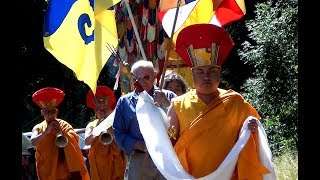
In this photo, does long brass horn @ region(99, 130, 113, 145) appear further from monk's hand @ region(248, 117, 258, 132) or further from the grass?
monk's hand @ region(248, 117, 258, 132)

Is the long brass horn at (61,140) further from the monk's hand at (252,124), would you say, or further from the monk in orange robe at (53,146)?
the monk's hand at (252,124)

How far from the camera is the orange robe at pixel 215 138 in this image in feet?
20.3

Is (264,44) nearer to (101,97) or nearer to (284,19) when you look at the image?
(284,19)

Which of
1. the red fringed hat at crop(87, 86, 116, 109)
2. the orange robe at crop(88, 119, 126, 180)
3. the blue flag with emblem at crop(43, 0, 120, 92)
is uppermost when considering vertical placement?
the blue flag with emblem at crop(43, 0, 120, 92)

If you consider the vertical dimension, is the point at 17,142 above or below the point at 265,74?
above

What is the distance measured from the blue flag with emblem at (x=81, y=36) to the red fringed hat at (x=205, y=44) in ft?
6.23

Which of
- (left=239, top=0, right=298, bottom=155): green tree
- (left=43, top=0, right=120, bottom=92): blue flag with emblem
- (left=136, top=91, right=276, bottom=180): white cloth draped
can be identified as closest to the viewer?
(left=136, top=91, right=276, bottom=180): white cloth draped

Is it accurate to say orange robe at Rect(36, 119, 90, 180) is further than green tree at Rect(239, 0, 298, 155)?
No

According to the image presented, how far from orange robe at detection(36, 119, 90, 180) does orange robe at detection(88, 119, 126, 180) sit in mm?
189

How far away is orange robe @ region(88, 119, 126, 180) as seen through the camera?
31.8 feet

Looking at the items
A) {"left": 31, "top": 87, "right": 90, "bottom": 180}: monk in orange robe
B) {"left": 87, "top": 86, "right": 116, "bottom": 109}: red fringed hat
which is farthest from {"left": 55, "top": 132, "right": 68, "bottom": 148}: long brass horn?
{"left": 87, "top": 86, "right": 116, "bottom": 109}: red fringed hat

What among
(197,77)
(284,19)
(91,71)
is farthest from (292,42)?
(197,77)

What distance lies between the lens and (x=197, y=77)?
6.36 m
